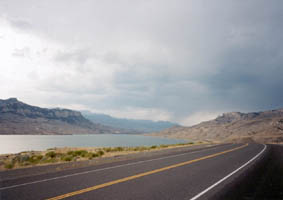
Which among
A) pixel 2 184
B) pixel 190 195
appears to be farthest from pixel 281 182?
pixel 2 184

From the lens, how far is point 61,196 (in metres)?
6.46

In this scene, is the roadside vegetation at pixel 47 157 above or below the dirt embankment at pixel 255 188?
below

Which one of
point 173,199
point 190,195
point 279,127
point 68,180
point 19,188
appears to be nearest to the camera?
point 173,199

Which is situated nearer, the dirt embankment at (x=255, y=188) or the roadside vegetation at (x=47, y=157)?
the dirt embankment at (x=255, y=188)

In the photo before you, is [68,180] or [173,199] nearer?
[173,199]

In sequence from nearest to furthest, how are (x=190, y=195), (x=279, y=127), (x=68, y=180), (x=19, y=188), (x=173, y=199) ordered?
(x=173, y=199) < (x=190, y=195) < (x=19, y=188) < (x=68, y=180) < (x=279, y=127)

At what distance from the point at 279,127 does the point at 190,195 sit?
160m

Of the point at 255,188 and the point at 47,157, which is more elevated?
the point at 255,188

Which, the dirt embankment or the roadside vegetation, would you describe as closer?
the dirt embankment

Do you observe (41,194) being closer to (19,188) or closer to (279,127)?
(19,188)

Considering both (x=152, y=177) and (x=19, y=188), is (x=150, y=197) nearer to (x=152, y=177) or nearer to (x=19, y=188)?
(x=152, y=177)

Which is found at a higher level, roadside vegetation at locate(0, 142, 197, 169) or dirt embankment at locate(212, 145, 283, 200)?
dirt embankment at locate(212, 145, 283, 200)

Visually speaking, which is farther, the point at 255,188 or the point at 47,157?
the point at 47,157

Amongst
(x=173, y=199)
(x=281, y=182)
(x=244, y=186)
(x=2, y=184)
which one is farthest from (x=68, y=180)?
(x=281, y=182)
